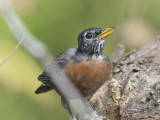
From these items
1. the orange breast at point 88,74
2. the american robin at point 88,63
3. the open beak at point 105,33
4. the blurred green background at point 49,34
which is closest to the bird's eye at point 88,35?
the american robin at point 88,63

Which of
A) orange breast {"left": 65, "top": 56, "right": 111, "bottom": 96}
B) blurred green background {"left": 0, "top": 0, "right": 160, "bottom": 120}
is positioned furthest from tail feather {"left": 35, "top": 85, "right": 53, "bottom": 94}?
orange breast {"left": 65, "top": 56, "right": 111, "bottom": 96}

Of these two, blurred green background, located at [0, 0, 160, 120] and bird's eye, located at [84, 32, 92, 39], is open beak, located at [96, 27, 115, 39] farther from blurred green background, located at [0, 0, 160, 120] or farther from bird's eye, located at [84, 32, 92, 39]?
blurred green background, located at [0, 0, 160, 120]

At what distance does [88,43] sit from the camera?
5.65 meters

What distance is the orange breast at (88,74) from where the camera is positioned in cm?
534

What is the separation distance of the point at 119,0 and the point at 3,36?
290cm

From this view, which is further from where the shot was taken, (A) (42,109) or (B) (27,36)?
(A) (42,109)

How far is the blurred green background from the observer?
21.1 feet

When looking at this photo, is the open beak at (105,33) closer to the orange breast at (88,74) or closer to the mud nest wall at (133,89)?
the orange breast at (88,74)

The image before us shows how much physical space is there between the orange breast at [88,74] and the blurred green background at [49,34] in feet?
3.59

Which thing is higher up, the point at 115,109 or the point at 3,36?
the point at 3,36

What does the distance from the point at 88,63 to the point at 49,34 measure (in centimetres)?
180

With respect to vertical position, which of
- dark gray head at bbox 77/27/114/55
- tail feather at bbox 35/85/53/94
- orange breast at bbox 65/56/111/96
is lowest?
tail feather at bbox 35/85/53/94

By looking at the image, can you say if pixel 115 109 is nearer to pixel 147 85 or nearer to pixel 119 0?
pixel 147 85

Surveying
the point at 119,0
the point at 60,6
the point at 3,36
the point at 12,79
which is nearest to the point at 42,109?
the point at 12,79
